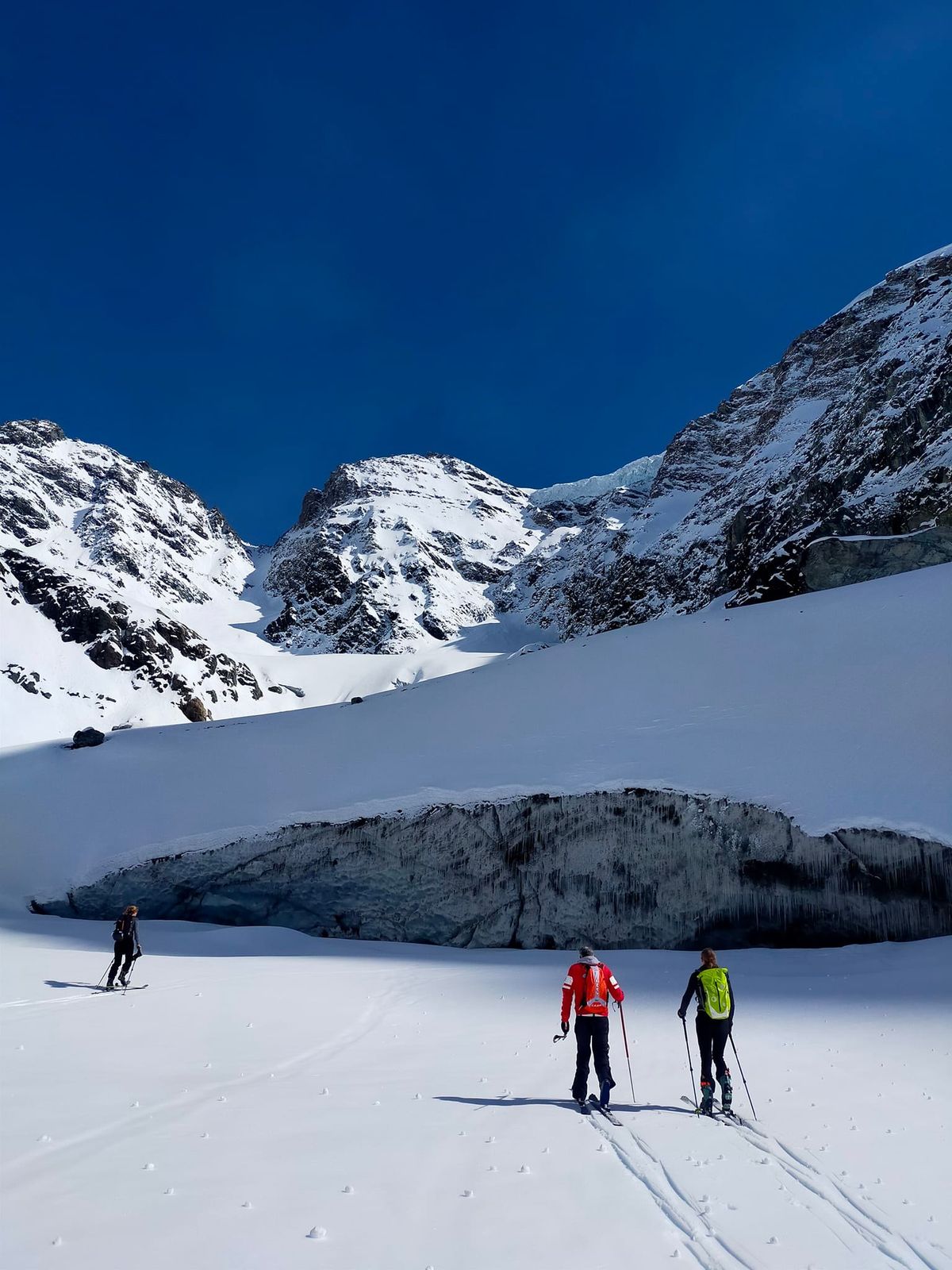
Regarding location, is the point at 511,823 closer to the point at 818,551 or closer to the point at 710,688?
the point at 710,688

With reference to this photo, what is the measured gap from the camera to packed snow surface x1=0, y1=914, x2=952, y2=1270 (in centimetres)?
392

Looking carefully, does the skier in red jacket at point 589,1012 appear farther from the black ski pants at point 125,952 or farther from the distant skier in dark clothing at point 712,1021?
the black ski pants at point 125,952

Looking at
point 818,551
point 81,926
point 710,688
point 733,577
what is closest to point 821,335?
point 733,577

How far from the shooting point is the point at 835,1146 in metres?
5.59

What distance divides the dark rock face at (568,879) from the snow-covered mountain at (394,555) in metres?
92.1

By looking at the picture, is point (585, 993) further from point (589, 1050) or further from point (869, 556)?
point (869, 556)

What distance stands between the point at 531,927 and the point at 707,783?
484 cm

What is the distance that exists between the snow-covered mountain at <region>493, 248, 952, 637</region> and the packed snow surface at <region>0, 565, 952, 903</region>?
55.0 ft

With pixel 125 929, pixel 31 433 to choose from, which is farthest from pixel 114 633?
pixel 31 433

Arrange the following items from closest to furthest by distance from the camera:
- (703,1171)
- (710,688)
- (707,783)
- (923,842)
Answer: (703,1171) → (923,842) → (707,783) → (710,688)

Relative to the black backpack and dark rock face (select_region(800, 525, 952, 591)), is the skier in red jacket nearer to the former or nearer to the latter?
the black backpack

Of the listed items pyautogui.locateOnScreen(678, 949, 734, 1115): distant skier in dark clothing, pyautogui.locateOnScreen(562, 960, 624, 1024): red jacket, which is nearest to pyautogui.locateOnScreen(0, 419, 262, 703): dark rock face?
pyautogui.locateOnScreen(562, 960, 624, 1024): red jacket

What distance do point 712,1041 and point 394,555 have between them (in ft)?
431

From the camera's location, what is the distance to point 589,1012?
6926 millimetres
